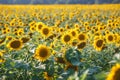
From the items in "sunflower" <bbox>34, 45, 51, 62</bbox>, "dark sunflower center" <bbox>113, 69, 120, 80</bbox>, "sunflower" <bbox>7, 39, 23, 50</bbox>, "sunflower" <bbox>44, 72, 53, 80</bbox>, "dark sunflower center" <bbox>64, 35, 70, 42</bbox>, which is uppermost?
"dark sunflower center" <bbox>64, 35, 70, 42</bbox>

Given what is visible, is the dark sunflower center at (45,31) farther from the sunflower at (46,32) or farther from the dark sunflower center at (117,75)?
the dark sunflower center at (117,75)

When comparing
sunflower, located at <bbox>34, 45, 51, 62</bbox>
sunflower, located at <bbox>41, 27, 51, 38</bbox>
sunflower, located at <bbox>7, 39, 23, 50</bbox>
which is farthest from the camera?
sunflower, located at <bbox>41, 27, 51, 38</bbox>

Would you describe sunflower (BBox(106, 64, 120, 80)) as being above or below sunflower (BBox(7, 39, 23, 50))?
below

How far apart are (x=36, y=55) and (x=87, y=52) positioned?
4.25 feet

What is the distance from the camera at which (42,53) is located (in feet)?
13.0

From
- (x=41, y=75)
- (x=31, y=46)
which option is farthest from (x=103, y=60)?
(x=41, y=75)

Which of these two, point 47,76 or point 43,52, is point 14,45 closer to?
point 43,52

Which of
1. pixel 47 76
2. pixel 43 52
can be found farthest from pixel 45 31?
pixel 47 76

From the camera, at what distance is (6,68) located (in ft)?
12.5

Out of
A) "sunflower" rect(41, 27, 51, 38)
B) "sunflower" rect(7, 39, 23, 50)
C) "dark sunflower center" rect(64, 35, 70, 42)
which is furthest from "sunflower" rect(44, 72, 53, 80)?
"sunflower" rect(41, 27, 51, 38)

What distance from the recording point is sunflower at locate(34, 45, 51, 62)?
12.9 feet

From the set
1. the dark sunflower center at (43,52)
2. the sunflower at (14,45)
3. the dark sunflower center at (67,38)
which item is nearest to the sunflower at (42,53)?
the dark sunflower center at (43,52)

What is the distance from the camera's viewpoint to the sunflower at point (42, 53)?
12.9 ft

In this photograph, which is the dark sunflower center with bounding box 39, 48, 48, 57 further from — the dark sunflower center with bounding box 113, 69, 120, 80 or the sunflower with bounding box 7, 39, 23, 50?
the dark sunflower center with bounding box 113, 69, 120, 80
